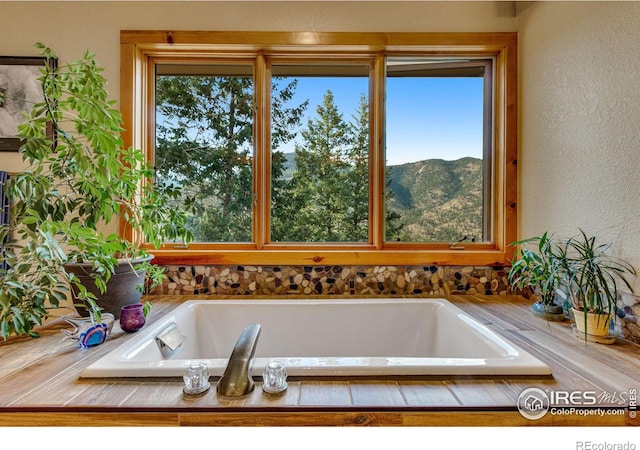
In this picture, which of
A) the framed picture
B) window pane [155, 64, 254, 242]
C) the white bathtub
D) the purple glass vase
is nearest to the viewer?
the purple glass vase

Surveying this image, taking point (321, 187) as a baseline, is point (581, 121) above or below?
above

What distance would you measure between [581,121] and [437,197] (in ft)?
2.18

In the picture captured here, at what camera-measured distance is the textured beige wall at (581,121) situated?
3.29ft

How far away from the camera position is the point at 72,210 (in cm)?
114

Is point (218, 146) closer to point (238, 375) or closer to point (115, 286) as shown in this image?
point (115, 286)

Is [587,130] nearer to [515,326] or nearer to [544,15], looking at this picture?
[544,15]

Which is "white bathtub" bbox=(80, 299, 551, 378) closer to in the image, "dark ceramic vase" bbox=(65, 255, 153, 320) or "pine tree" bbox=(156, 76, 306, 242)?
"dark ceramic vase" bbox=(65, 255, 153, 320)

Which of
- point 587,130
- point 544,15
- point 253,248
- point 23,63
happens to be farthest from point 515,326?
point 23,63

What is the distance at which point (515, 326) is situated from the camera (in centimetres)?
112

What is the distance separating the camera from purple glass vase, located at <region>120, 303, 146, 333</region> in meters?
1.07

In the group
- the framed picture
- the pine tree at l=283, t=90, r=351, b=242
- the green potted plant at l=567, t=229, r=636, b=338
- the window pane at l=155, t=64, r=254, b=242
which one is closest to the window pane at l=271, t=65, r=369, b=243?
the pine tree at l=283, t=90, r=351, b=242

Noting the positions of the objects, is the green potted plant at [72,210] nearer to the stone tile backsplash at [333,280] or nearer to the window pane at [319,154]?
the stone tile backsplash at [333,280]

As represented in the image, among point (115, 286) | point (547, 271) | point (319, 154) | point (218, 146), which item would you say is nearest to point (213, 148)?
point (218, 146)

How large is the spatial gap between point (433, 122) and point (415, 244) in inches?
26.8
